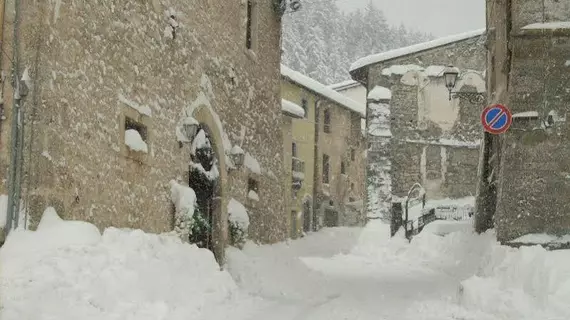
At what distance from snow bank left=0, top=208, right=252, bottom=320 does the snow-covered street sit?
1cm

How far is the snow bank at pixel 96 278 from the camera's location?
576 centimetres

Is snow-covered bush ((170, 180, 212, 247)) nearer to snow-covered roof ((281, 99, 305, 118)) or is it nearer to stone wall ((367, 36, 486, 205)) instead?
stone wall ((367, 36, 486, 205))

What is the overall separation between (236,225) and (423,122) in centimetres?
1396

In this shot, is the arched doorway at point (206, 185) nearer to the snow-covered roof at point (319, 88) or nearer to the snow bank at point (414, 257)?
the snow bank at point (414, 257)

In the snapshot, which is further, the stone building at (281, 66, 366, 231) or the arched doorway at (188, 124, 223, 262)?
the stone building at (281, 66, 366, 231)

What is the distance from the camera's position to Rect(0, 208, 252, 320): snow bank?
576cm

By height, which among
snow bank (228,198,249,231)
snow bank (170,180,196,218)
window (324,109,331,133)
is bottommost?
snow bank (228,198,249,231)

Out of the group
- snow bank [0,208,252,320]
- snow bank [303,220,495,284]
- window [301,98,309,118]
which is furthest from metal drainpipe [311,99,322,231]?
snow bank [0,208,252,320]

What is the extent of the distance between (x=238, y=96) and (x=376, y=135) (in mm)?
12483

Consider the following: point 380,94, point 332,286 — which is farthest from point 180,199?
point 380,94

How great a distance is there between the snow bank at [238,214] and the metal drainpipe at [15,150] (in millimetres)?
6227

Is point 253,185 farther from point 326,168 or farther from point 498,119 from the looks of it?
point 326,168

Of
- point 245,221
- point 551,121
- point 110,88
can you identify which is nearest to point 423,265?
point 245,221

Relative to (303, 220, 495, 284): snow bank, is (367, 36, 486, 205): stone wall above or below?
above
